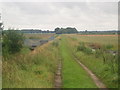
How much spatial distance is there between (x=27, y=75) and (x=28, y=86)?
2.08m

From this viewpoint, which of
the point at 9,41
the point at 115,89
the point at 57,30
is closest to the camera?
the point at 115,89

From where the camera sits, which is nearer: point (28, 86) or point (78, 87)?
point (28, 86)

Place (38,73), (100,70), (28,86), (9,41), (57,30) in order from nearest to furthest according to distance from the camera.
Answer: (28,86) < (38,73) < (100,70) < (9,41) < (57,30)

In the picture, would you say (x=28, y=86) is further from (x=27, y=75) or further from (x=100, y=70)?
(x=100, y=70)

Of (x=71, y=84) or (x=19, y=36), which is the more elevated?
(x=19, y=36)

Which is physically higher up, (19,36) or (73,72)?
(19,36)

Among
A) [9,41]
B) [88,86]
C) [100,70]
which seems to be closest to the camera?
[88,86]

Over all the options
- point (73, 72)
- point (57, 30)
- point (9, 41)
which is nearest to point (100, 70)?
point (73, 72)

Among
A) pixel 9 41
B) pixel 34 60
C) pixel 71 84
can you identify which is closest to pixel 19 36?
pixel 9 41

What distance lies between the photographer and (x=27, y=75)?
39.3 ft

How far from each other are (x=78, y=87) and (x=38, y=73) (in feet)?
8.95

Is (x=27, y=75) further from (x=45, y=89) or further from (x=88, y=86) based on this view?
(x=88, y=86)

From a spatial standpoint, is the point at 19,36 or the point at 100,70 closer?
the point at 100,70

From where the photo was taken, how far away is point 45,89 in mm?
10344
